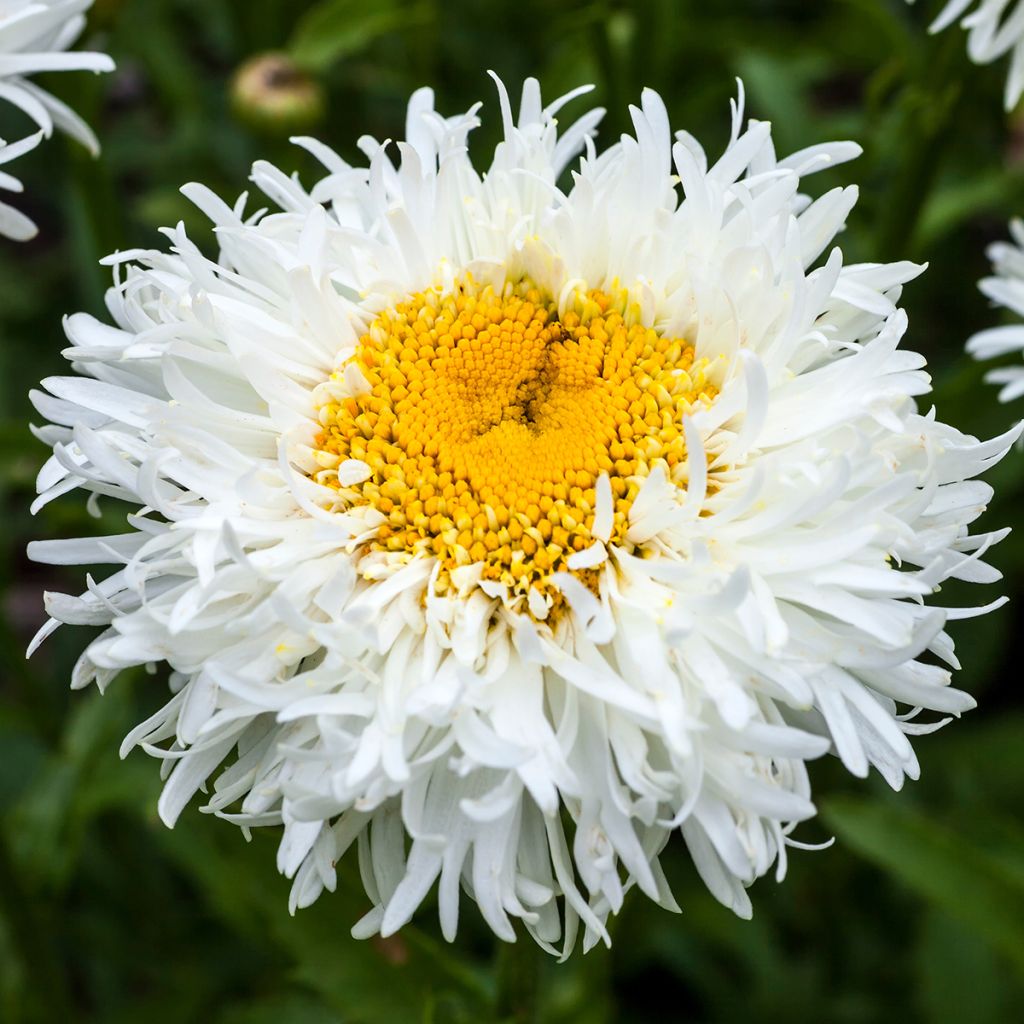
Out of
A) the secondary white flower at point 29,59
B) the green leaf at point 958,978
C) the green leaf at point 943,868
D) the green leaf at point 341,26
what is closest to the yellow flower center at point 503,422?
the secondary white flower at point 29,59

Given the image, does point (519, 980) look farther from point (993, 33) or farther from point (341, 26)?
point (341, 26)

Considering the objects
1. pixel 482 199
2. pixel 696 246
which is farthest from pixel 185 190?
pixel 696 246

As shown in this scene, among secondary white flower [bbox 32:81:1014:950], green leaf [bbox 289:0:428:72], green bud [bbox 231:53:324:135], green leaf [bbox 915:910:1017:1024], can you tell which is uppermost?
green leaf [bbox 289:0:428:72]

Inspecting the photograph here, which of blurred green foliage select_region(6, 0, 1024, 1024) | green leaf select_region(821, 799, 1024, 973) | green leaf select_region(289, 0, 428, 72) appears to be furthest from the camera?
green leaf select_region(289, 0, 428, 72)

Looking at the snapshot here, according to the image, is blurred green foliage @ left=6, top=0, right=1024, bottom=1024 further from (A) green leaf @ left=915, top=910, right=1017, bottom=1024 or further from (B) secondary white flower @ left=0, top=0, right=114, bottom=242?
(B) secondary white flower @ left=0, top=0, right=114, bottom=242

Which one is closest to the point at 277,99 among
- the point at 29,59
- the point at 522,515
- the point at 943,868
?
the point at 29,59

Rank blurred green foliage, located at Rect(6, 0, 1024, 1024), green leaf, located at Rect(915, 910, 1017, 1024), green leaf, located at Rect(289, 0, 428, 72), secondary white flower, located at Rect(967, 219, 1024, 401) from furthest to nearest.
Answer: green leaf, located at Rect(289, 0, 428, 72) → green leaf, located at Rect(915, 910, 1017, 1024) → secondary white flower, located at Rect(967, 219, 1024, 401) → blurred green foliage, located at Rect(6, 0, 1024, 1024)

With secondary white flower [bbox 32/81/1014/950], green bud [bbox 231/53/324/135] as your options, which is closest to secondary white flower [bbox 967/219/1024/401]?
secondary white flower [bbox 32/81/1014/950]
